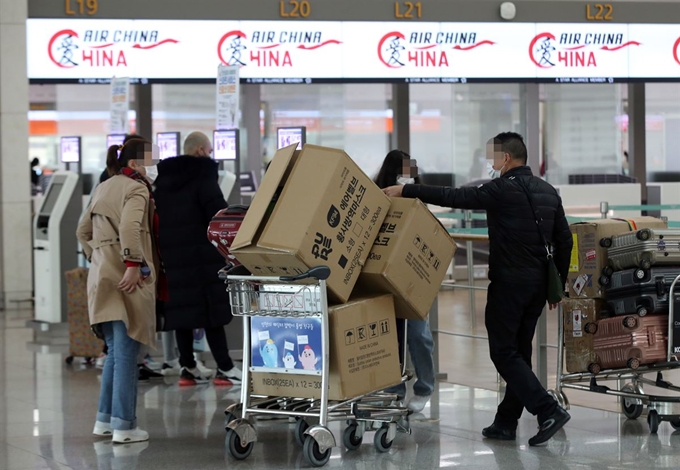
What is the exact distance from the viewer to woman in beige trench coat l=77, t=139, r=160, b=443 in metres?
5.24

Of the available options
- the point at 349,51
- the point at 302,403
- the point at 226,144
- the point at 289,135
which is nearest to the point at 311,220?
the point at 302,403

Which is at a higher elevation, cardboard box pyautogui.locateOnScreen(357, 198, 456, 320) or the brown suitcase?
cardboard box pyautogui.locateOnScreen(357, 198, 456, 320)

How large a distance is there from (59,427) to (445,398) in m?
2.27

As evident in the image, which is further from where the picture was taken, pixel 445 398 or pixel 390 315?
pixel 445 398

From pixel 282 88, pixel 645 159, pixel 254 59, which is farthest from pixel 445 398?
pixel 645 159

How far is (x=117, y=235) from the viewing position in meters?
5.34

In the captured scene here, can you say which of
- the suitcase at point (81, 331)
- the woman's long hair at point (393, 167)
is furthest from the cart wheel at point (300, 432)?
the suitcase at point (81, 331)

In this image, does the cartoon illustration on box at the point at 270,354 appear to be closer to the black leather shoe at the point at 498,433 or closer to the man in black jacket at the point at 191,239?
the black leather shoe at the point at 498,433

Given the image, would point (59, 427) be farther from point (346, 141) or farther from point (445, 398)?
point (346, 141)

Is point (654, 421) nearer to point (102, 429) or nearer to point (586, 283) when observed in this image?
point (586, 283)

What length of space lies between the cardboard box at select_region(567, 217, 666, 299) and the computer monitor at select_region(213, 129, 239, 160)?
3.61m

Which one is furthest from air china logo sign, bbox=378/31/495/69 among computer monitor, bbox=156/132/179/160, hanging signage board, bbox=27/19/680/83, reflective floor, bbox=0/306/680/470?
reflective floor, bbox=0/306/680/470

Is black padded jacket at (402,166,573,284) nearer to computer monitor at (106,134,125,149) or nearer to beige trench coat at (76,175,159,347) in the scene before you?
beige trench coat at (76,175,159,347)

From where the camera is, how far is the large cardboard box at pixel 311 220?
181 inches
